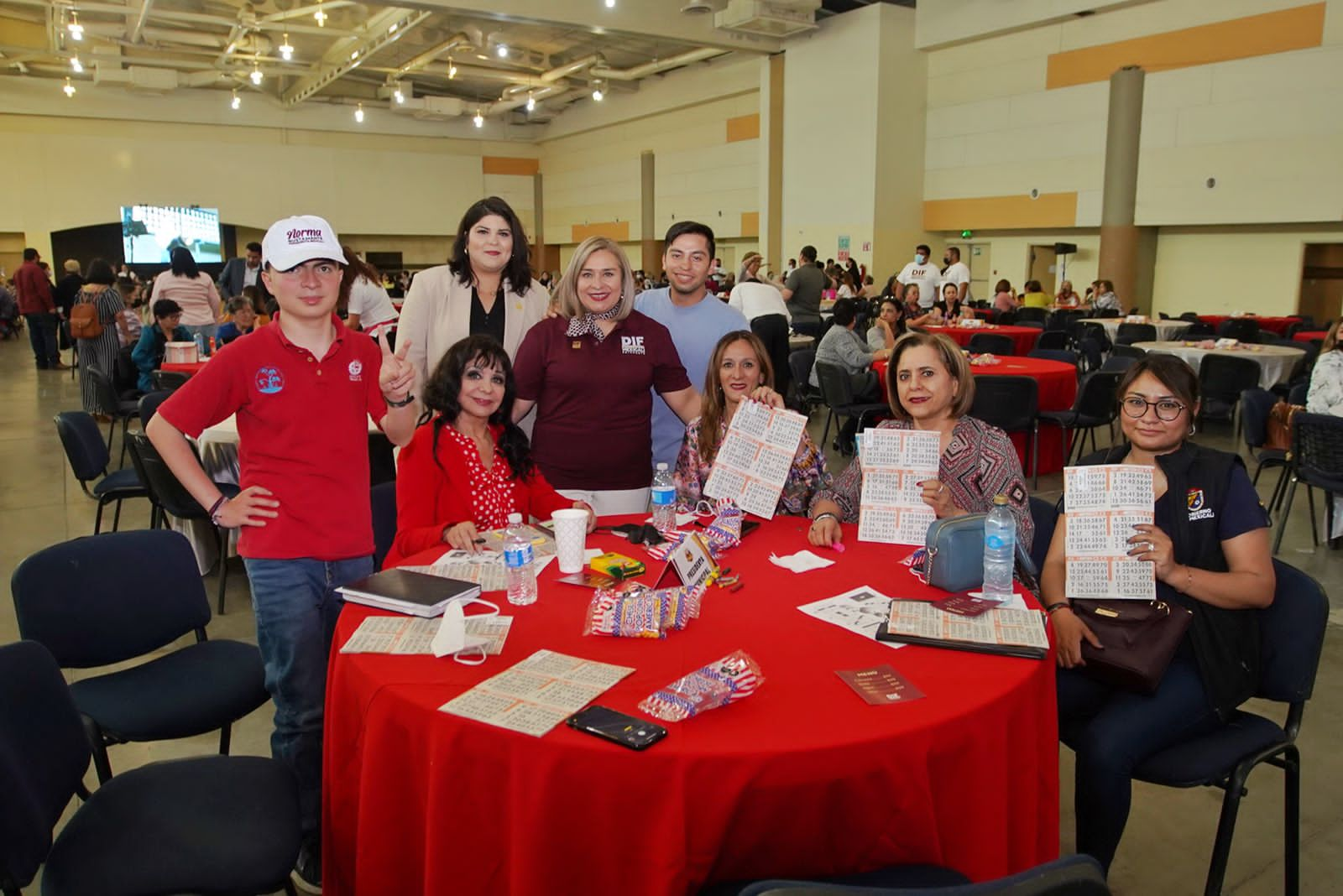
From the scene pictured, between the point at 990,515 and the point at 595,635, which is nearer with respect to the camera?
the point at 595,635

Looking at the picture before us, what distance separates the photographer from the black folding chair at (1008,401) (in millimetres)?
6363

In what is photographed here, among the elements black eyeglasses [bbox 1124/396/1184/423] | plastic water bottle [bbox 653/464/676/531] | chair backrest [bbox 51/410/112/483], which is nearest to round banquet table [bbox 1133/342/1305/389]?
black eyeglasses [bbox 1124/396/1184/423]

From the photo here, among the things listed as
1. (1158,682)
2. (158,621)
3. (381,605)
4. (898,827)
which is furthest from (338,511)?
(1158,682)

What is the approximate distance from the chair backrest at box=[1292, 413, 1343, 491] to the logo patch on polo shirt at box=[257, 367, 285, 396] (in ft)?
16.3

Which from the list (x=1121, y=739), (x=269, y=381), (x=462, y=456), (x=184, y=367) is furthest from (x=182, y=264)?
(x=1121, y=739)

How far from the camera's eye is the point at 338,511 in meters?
2.38

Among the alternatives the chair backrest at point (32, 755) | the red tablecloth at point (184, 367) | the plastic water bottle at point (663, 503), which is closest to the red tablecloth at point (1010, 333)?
the red tablecloth at point (184, 367)

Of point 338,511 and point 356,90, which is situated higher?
point 356,90

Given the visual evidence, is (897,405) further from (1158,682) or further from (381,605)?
(381,605)

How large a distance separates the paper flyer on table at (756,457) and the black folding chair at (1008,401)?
3.92 meters

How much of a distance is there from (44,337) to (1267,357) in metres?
15.9

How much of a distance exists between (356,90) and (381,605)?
2486cm

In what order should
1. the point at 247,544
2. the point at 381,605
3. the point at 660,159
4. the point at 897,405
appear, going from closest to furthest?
the point at 381,605
the point at 247,544
the point at 897,405
the point at 660,159

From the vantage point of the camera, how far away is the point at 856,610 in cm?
209
